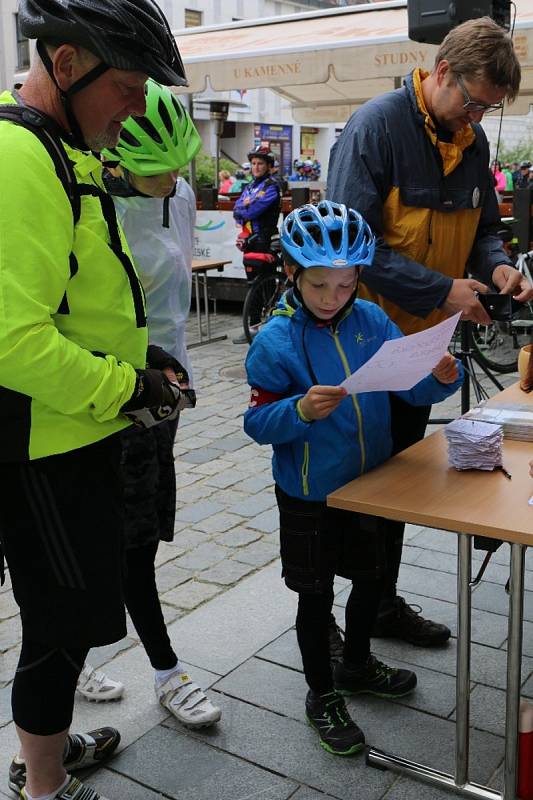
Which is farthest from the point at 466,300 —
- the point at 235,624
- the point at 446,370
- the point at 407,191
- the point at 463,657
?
the point at 235,624

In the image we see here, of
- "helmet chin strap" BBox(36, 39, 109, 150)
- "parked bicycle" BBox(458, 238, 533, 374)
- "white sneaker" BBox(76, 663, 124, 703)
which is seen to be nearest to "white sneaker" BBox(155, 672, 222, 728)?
"white sneaker" BBox(76, 663, 124, 703)

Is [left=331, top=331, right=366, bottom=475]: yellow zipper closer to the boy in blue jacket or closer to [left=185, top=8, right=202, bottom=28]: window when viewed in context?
the boy in blue jacket

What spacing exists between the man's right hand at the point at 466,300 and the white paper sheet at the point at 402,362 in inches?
29.4

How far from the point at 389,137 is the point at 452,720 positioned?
1863mm

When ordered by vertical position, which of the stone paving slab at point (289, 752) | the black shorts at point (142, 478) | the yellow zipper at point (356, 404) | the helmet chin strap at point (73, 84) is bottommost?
the stone paving slab at point (289, 752)

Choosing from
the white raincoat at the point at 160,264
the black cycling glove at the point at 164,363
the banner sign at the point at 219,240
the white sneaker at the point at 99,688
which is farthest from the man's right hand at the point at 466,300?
the banner sign at the point at 219,240

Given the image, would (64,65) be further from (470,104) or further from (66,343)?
(470,104)

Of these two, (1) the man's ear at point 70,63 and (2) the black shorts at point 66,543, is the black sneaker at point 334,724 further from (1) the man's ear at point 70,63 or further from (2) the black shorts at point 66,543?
(1) the man's ear at point 70,63

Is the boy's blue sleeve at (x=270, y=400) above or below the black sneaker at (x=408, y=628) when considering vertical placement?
above

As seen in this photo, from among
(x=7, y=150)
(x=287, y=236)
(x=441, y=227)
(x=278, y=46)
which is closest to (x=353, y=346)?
(x=287, y=236)

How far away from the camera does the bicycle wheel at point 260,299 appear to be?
30.8 feet

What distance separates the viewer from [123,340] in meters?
1.93

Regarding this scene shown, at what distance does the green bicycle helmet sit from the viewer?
2438mm

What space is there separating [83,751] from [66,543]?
913mm
